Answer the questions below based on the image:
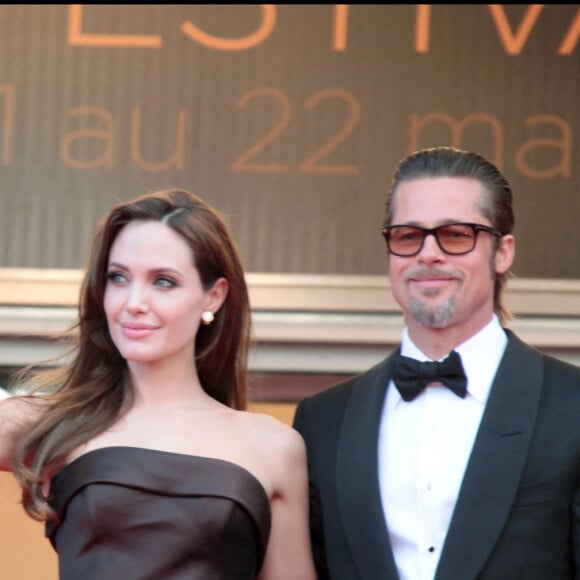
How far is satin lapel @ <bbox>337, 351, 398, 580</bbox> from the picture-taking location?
9.65 ft

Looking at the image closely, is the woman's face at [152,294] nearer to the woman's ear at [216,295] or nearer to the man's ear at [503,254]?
the woman's ear at [216,295]

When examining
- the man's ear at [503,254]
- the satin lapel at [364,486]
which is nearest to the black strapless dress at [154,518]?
the satin lapel at [364,486]

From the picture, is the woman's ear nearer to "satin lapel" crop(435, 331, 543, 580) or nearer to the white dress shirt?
the white dress shirt

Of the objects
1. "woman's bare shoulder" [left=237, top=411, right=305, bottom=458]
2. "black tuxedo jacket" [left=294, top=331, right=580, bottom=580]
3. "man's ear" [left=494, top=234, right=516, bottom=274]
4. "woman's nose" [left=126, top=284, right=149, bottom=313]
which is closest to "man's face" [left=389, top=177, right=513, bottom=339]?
"man's ear" [left=494, top=234, right=516, bottom=274]

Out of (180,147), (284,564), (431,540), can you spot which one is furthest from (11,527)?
(431,540)

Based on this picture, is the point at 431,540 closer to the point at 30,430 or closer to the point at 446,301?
the point at 446,301

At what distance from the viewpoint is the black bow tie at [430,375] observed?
3016 millimetres

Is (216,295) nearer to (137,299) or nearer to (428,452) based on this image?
(137,299)

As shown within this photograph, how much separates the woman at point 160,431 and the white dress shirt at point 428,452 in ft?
0.95

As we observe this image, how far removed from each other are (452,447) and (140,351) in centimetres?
70

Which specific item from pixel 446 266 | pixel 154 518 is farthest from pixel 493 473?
pixel 154 518

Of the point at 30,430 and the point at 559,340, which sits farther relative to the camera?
the point at 559,340

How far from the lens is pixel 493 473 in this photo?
2.89m

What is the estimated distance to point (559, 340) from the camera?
4332 millimetres
